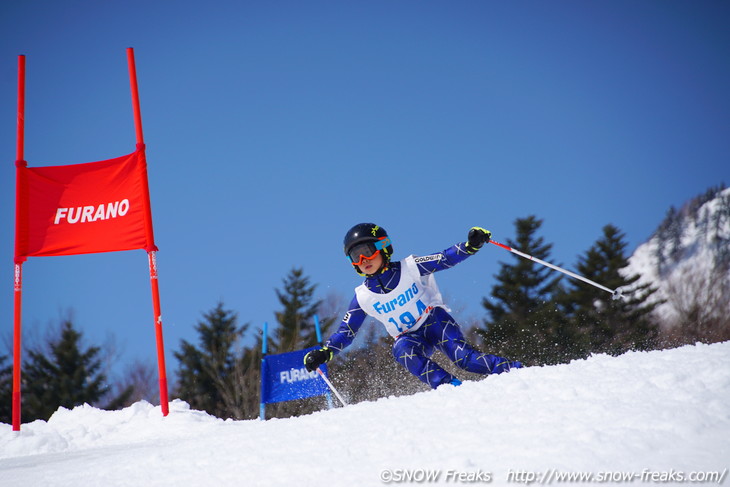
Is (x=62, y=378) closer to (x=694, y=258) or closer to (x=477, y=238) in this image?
(x=477, y=238)

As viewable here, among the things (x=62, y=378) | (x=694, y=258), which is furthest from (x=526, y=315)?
(x=694, y=258)

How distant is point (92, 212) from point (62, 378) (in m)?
18.7

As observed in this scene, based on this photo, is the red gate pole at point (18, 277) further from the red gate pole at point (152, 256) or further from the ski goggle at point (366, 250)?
the ski goggle at point (366, 250)

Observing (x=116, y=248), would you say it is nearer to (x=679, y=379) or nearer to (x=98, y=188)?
(x=98, y=188)

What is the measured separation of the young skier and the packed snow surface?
1.54 metres

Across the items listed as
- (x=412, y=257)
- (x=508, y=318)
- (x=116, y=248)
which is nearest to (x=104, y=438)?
(x=116, y=248)

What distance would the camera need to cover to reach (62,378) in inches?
871

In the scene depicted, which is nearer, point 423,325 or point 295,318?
point 423,325

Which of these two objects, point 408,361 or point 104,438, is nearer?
point 408,361

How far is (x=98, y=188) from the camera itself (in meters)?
6.57

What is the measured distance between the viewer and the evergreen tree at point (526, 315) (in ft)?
65.8

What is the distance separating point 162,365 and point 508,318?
60.4 ft

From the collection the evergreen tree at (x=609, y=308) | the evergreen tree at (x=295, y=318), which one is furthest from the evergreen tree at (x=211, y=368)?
the evergreen tree at (x=609, y=308)

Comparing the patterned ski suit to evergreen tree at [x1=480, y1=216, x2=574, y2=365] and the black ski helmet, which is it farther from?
evergreen tree at [x1=480, y1=216, x2=574, y2=365]
